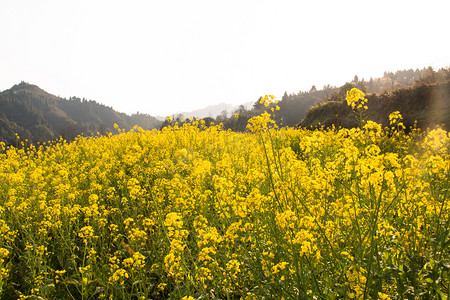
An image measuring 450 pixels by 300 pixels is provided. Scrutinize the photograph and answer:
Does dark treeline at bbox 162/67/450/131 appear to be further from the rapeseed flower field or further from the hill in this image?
the rapeseed flower field

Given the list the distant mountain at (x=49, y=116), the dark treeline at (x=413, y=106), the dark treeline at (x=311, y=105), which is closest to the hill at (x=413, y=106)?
the dark treeline at (x=413, y=106)

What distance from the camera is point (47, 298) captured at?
2.81 m

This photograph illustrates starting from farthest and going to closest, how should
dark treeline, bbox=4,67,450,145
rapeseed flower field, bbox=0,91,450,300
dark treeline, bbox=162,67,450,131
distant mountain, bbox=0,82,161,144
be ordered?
distant mountain, bbox=0,82,161,144
dark treeline, bbox=162,67,450,131
dark treeline, bbox=4,67,450,145
rapeseed flower field, bbox=0,91,450,300

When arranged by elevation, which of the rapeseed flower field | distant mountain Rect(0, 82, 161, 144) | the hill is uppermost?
distant mountain Rect(0, 82, 161, 144)

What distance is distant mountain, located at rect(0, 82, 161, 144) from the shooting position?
93188 millimetres

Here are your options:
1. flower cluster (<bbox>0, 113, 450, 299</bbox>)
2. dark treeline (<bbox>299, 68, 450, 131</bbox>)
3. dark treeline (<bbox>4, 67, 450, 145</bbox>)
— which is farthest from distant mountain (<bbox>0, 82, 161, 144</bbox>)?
flower cluster (<bbox>0, 113, 450, 299</bbox>)

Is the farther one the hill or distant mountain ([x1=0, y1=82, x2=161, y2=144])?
distant mountain ([x1=0, y1=82, x2=161, y2=144])

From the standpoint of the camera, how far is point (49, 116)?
131m

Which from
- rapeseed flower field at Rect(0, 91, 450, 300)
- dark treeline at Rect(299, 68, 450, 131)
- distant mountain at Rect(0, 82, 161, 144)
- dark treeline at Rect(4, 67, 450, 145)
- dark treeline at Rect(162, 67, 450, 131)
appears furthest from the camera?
distant mountain at Rect(0, 82, 161, 144)

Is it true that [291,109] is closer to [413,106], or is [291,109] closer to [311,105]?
[311,105]

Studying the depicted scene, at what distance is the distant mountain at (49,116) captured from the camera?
93188mm

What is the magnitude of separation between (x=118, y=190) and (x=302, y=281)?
448cm

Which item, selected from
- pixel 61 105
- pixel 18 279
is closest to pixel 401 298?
pixel 18 279

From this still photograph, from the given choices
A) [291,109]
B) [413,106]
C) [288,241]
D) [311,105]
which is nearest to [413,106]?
[413,106]
